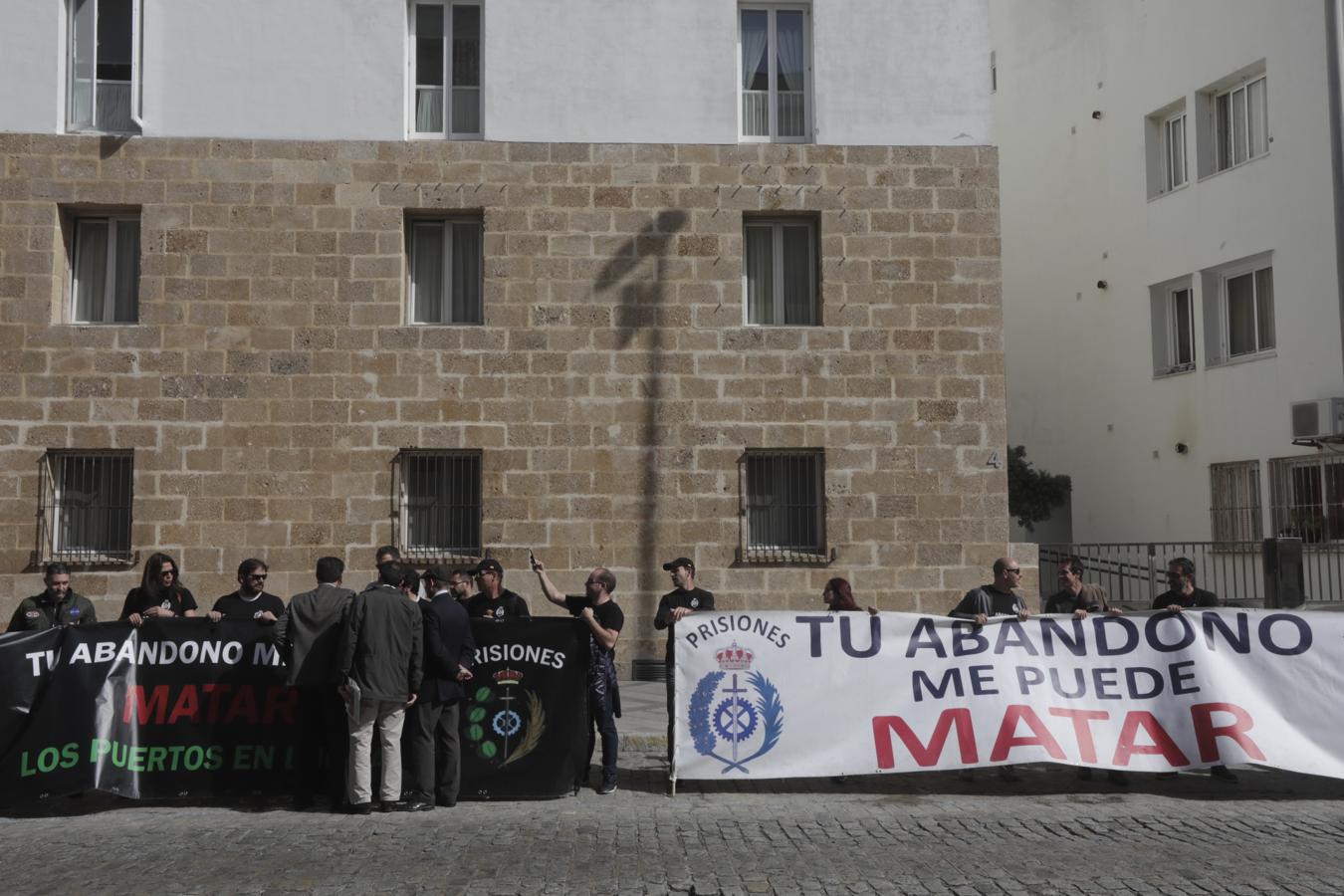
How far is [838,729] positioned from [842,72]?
29.9ft

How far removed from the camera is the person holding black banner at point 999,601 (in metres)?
10.3

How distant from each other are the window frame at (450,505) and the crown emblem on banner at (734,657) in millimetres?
5950

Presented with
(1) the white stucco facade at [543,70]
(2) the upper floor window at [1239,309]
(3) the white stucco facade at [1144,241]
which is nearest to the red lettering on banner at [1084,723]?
(1) the white stucco facade at [543,70]

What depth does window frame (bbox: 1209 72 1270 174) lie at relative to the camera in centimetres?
2039

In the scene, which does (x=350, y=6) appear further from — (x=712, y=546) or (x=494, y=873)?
(x=494, y=873)

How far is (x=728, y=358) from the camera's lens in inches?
608

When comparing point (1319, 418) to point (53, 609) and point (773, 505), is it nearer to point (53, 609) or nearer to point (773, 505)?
point (773, 505)

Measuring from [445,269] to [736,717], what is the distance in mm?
7987

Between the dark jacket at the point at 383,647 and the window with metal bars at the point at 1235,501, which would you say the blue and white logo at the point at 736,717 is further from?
the window with metal bars at the point at 1235,501

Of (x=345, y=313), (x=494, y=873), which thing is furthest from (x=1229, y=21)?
(x=494, y=873)

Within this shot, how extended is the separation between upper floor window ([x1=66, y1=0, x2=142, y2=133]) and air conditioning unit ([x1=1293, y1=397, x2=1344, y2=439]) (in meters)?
16.1

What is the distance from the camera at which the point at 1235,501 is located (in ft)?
68.3

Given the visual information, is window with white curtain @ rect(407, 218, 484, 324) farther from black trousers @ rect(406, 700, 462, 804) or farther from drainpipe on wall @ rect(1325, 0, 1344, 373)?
drainpipe on wall @ rect(1325, 0, 1344, 373)

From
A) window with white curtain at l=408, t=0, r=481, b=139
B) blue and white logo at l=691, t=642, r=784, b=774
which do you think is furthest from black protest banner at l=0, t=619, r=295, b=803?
window with white curtain at l=408, t=0, r=481, b=139
